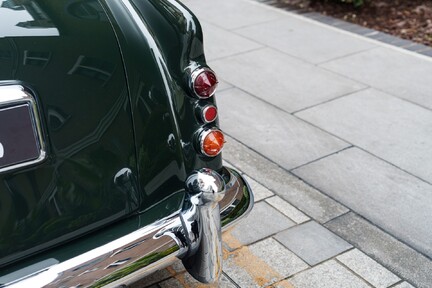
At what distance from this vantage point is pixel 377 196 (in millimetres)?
4000

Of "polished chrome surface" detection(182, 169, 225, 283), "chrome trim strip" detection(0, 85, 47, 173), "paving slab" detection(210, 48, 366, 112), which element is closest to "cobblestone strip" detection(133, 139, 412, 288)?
"polished chrome surface" detection(182, 169, 225, 283)

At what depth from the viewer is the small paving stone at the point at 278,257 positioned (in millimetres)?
3381

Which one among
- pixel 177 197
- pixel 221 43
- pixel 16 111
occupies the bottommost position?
pixel 221 43

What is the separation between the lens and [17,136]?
7.25 ft

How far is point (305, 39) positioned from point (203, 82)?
4049 millimetres

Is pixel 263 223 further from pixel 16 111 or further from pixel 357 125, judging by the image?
pixel 16 111

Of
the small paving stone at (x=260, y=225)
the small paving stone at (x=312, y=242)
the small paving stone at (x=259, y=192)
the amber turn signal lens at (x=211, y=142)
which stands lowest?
the small paving stone at (x=259, y=192)

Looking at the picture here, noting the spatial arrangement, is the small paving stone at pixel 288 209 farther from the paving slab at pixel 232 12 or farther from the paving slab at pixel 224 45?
the paving slab at pixel 232 12

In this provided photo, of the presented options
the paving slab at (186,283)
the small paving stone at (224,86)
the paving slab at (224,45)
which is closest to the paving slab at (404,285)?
the paving slab at (186,283)

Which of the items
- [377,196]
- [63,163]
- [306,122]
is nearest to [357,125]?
[306,122]

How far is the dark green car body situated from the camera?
7.38 feet

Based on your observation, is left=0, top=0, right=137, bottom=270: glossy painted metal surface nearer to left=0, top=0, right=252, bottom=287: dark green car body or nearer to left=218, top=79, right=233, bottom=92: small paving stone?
left=0, top=0, right=252, bottom=287: dark green car body

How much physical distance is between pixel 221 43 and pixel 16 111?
4.45 meters

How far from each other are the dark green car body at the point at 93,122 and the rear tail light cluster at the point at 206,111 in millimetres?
22
